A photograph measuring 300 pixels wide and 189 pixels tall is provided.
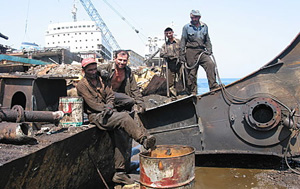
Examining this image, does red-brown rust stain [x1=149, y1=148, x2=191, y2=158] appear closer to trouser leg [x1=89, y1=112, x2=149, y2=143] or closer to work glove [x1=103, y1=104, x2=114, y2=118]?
trouser leg [x1=89, y1=112, x2=149, y2=143]

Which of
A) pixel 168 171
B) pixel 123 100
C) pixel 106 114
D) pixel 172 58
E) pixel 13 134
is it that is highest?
pixel 172 58

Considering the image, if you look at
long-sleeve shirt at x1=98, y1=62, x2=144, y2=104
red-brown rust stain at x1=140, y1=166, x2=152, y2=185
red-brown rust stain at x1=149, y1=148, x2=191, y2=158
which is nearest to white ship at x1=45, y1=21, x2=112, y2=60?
long-sleeve shirt at x1=98, y1=62, x2=144, y2=104

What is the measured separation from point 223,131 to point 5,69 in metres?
6.40

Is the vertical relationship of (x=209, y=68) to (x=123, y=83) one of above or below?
above

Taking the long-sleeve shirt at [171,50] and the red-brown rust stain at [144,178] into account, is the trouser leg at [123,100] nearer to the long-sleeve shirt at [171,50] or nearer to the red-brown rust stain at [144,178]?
the red-brown rust stain at [144,178]

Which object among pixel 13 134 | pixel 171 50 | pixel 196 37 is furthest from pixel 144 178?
pixel 171 50

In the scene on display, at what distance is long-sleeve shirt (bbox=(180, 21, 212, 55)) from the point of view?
6464mm

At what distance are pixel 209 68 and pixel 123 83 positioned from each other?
222 centimetres

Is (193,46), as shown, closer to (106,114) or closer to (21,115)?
(106,114)

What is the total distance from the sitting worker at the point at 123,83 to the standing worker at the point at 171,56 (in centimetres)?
242

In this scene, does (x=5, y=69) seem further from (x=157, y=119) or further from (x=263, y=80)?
(x=263, y=80)

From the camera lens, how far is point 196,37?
21.2 ft

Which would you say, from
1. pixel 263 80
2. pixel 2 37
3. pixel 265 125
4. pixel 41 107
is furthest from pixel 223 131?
pixel 2 37

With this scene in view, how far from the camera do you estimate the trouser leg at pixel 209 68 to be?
6.01 meters
